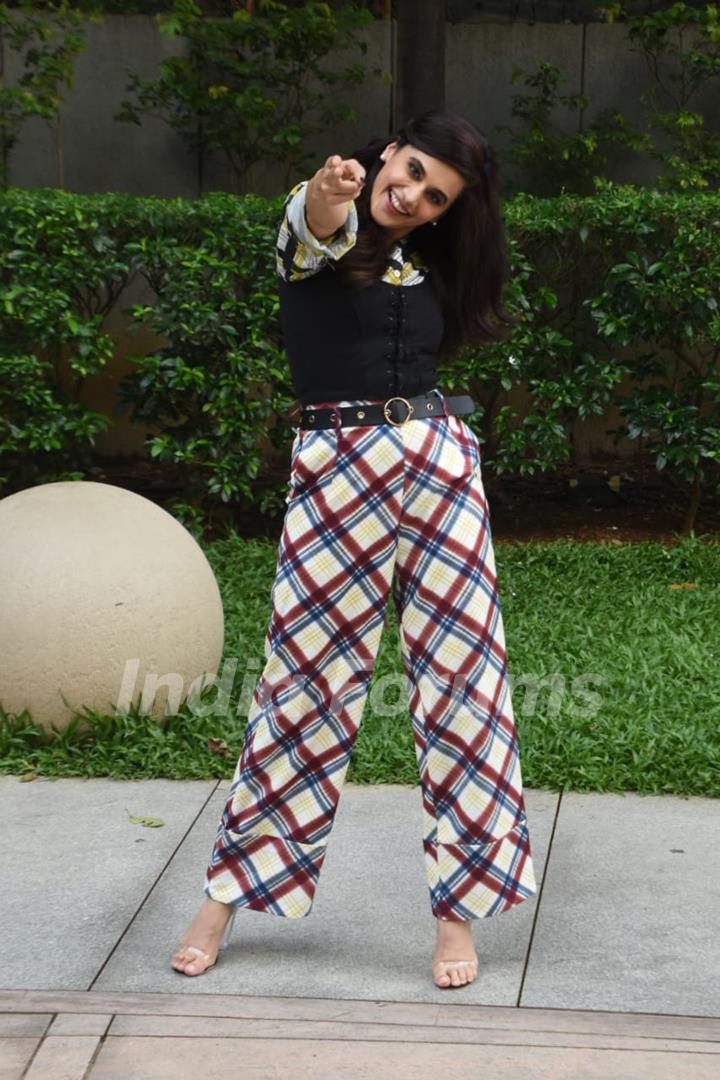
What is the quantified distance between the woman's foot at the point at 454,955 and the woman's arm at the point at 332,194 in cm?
161

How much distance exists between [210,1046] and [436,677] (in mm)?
938

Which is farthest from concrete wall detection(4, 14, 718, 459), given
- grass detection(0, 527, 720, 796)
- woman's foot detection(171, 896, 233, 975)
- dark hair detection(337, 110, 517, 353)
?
woman's foot detection(171, 896, 233, 975)

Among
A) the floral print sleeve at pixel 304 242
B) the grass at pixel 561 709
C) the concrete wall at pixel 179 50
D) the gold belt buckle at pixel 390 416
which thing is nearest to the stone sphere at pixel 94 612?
the grass at pixel 561 709

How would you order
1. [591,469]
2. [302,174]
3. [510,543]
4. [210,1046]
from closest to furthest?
1. [210,1046]
2. [510,543]
3. [591,469]
4. [302,174]

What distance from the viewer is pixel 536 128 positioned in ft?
31.8

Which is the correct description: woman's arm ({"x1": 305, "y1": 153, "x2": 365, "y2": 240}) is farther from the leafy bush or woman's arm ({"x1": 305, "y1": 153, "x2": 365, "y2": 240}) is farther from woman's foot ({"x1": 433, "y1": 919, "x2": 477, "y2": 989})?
the leafy bush

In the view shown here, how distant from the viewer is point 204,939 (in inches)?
135

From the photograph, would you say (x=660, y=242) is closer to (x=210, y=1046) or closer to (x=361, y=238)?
(x=361, y=238)

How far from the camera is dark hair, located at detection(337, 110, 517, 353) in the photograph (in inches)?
126

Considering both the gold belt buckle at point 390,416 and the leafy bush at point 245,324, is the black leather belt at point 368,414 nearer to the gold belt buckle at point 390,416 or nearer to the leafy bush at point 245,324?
the gold belt buckle at point 390,416

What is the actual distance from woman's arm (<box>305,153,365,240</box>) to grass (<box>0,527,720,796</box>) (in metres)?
2.21

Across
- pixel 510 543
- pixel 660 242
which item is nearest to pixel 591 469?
pixel 510 543

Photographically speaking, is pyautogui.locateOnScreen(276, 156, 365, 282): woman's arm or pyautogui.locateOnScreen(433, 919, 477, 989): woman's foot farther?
pyautogui.locateOnScreen(433, 919, 477, 989): woman's foot

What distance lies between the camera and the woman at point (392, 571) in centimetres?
324
